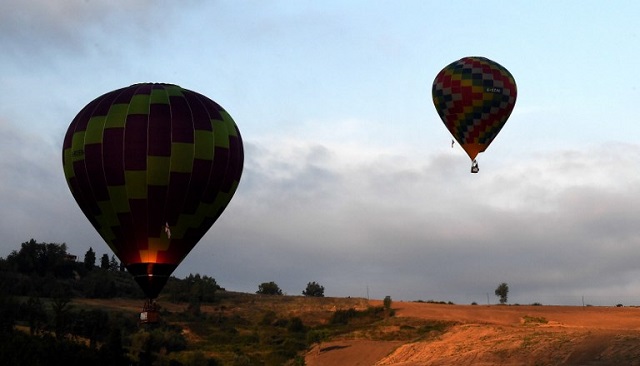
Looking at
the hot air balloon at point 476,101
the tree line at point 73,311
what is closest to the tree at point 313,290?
the tree line at point 73,311

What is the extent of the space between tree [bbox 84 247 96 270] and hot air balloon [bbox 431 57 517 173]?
59.6 m

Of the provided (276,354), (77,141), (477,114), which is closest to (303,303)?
(276,354)

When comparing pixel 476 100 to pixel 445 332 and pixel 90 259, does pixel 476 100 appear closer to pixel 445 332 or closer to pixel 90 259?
pixel 445 332

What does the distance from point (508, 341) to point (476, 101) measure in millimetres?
13648

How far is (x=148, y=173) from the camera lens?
36625mm

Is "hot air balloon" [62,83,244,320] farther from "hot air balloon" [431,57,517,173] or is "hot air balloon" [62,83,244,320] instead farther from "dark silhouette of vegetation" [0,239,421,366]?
"hot air balloon" [431,57,517,173]

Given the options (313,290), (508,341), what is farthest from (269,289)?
(508,341)

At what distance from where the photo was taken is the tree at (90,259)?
330 feet

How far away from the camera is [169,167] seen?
1449 inches

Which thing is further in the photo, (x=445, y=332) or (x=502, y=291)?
(x=502, y=291)

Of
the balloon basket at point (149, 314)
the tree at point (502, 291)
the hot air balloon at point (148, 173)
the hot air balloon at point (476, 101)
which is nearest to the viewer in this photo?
the balloon basket at point (149, 314)

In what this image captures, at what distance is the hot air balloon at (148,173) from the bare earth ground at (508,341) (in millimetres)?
19091

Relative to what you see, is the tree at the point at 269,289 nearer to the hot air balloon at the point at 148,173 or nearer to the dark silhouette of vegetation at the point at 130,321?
the dark silhouette of vegetation at the point at 130,321

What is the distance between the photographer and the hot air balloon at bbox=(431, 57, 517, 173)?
51094mm
